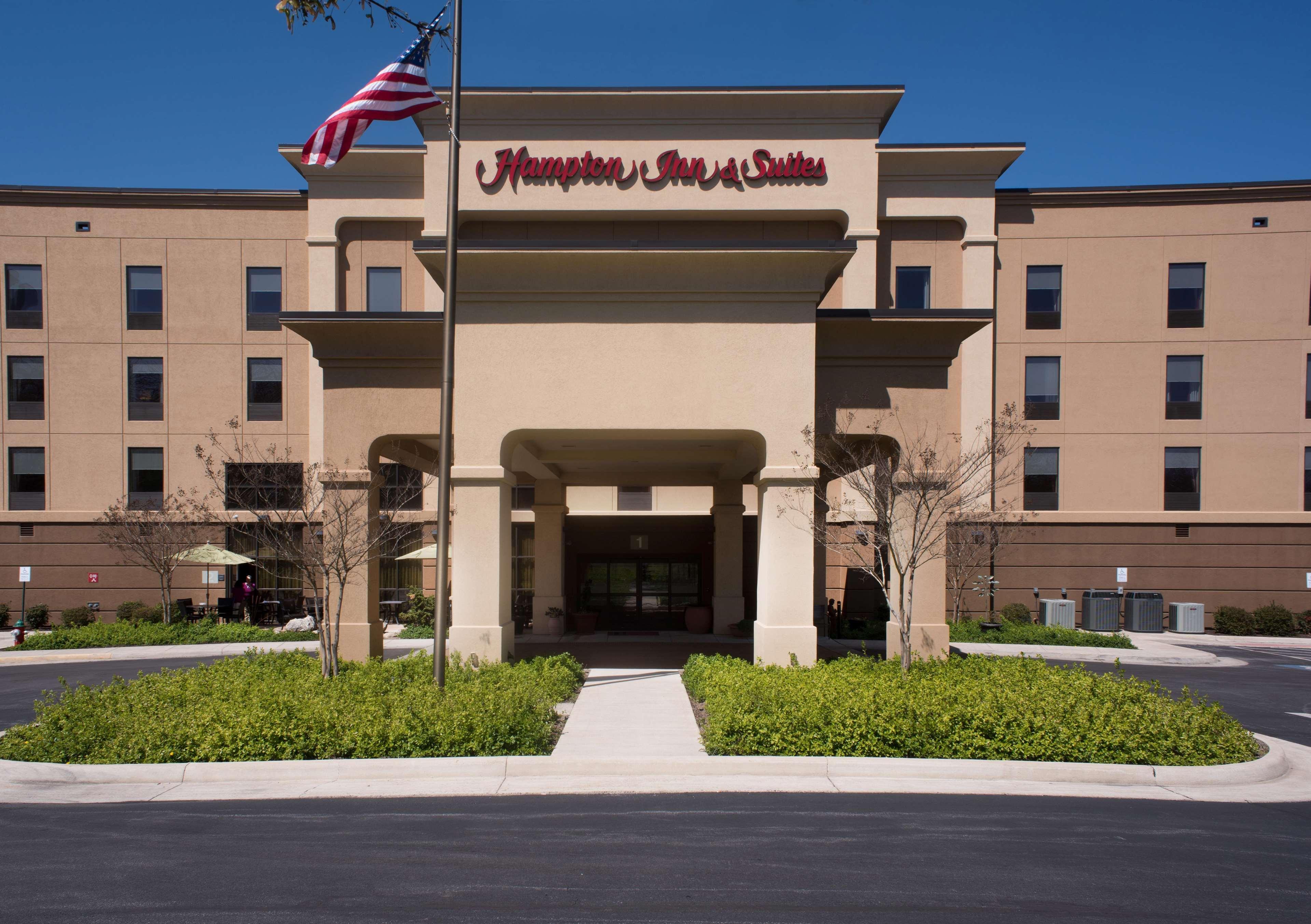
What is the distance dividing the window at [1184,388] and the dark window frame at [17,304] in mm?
42741

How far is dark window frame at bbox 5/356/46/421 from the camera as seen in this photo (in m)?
30.6

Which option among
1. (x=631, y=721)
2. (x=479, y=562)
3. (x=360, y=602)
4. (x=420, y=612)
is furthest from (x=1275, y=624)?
(x=360, y=602)

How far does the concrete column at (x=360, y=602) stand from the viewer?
15.8 m

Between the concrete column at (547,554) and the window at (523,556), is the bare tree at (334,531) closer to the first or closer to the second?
the concrete column at (547,554)

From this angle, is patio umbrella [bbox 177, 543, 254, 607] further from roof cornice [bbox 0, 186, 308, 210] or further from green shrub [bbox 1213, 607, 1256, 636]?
green shrub [bbox 1213, 607, 1256, 636]

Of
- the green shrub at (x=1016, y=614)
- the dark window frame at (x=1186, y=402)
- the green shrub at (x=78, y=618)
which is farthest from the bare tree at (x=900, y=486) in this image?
the green shrub at (x=78, y=618)

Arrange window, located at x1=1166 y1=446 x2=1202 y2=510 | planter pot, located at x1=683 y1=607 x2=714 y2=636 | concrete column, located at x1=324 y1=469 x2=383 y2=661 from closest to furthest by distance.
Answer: concrete column, located at x1=324 y1=469 x2=383 y2=661
planter pot, located at x1=683 y1=607 x2=714 y2=636
window, located at x1=1166 y1=446 x2=1202 y2=510

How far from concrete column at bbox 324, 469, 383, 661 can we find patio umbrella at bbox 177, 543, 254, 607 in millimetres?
12460

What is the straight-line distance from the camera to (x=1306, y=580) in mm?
29406

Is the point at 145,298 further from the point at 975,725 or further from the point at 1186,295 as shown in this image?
the point at 1186,295

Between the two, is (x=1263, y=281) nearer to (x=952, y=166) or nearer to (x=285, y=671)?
(x=952, y=166)

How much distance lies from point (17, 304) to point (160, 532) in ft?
43.5

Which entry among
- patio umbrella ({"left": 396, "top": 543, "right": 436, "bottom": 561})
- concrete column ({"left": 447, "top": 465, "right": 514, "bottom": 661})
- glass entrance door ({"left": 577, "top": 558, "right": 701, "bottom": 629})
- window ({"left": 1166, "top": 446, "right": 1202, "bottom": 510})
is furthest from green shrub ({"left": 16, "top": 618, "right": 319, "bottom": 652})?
window ({"left": 1166, "top": 446, "right": 1202, "bottom": 510})

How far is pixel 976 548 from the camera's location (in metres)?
24.6
